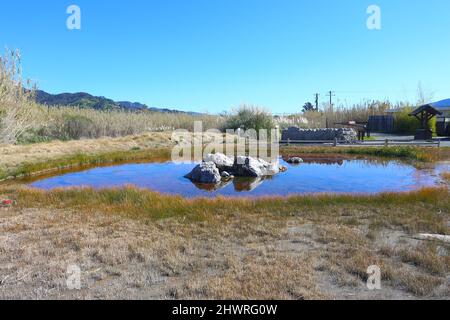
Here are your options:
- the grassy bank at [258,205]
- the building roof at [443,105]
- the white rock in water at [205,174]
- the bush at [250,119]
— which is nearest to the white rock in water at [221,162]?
the white rock in water at [205,174]

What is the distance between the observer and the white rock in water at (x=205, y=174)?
9.49 metres

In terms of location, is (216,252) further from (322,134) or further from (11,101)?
(322,134)

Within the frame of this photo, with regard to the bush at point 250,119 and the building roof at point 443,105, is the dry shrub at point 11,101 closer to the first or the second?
the bush at point 250,119

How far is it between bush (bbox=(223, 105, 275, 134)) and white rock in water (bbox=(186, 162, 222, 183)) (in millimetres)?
14206

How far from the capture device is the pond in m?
8.18

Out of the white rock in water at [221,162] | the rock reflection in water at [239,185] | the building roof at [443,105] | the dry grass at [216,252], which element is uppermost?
the building roof at [443,105]

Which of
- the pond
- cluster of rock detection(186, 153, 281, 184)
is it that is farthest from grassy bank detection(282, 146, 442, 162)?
cluster of rock detection(186, 153, 281, 184)

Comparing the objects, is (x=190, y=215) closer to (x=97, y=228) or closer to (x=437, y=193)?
(x=97, y=228)

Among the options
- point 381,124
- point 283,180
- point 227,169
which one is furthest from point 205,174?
point 381,124

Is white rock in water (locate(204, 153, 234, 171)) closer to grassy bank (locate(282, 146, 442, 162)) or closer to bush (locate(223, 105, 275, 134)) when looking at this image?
→ grassy bank (locate(282, 146, 442, 162))

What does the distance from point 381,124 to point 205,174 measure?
25.1 metres

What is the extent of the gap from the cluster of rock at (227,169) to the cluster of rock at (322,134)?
33.5 feet

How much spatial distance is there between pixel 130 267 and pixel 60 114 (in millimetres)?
20253

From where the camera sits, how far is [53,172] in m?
11.6
